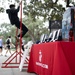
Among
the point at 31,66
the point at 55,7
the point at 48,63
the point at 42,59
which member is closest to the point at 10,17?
the point at 31,66

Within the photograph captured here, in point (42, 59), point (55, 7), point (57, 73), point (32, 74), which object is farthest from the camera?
point (55, 7)

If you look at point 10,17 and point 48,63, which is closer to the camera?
point 48,63

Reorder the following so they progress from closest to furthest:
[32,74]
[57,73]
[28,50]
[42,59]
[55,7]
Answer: [57,73], [42,59], [32,74], [28,50], [55,7]

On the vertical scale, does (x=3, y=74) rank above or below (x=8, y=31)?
above

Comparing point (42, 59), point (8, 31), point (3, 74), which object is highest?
point (42, 59)

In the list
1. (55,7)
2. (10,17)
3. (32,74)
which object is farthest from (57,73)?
(55,7)

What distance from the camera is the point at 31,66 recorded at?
377 inches

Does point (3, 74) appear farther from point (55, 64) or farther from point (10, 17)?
point (55, 64)

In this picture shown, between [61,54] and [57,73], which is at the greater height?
[61,54]

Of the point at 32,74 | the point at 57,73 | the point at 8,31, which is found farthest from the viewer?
the point at 8,31

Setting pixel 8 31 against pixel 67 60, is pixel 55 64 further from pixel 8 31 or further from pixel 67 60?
pixel 8 31

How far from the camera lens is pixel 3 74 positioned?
9.22 m

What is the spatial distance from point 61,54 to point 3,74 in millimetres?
3726

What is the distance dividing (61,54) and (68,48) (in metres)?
0.20
